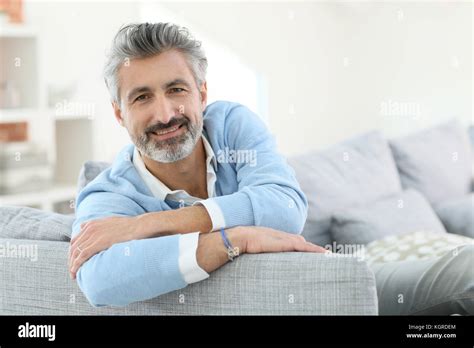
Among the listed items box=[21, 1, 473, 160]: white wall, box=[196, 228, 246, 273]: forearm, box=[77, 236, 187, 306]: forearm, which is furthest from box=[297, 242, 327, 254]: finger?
box=[21, 1, 473, 160]: white wall

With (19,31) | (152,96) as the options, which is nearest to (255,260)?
(152,96)

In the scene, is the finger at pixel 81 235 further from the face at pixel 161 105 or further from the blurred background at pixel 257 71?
the blurred background at pixel 257 71

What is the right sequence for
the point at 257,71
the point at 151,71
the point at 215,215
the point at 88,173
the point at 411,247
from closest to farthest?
the point at 215,215 < the point at 151,71 < the point at 88,173 < the point at 411,247 < the point at 257,71

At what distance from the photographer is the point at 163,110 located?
159cm

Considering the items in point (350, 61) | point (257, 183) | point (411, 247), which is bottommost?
point (411, 247)

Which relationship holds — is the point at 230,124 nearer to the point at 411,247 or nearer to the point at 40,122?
the point at 411,247

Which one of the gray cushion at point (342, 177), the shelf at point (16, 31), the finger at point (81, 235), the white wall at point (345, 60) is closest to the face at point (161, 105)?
the finger at point (81, 235)

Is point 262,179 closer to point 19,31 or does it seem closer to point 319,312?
point 319,312

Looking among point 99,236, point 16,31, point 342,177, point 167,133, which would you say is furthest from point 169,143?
point 16,31

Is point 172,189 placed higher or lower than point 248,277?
higher

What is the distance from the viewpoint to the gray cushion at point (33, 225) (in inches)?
65.7

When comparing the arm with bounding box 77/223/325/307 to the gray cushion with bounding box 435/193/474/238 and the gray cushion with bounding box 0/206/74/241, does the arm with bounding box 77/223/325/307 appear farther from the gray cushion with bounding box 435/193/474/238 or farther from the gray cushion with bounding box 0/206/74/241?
the gray cushion with bounding box 435/193/474/238

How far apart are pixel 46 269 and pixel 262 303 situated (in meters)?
0.45

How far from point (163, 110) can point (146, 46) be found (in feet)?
0.42
